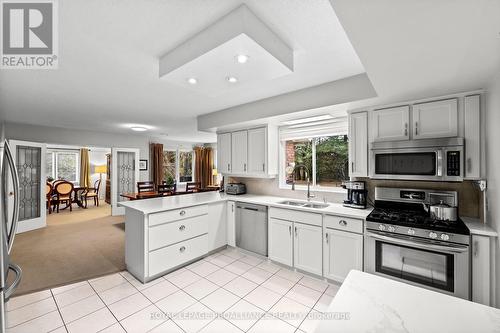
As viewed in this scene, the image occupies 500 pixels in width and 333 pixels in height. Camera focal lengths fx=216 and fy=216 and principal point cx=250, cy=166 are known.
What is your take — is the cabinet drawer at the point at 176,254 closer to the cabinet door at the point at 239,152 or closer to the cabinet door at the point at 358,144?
the cabinet door at the point at 239,152

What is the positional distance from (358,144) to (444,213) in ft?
3.52

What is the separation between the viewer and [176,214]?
283cm

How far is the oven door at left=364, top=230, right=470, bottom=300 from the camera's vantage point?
1.81m

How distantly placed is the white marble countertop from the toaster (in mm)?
3138

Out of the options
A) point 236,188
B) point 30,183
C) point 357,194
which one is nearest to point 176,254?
point 236,188

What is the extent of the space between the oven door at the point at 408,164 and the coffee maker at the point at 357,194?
22 centimetres

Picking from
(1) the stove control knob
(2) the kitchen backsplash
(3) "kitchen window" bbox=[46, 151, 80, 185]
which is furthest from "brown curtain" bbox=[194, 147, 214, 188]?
(1) the stove control knob

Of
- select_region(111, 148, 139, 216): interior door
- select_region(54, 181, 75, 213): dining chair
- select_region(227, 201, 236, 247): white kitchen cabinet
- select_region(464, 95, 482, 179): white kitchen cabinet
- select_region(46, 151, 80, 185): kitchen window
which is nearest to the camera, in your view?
select_region(464, 95, 482, 179): white kitchen cabinet

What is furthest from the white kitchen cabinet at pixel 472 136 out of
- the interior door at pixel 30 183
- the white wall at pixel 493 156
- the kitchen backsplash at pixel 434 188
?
the interior door at pixel 30 183

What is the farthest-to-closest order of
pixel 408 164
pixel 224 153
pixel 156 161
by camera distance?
pixel 156 161
pixel 224 153
pixel 408 164

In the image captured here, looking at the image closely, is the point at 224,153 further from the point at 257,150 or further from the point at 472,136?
the point at 472,136

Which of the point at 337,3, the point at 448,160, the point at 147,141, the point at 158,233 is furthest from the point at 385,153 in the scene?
the point at 147,141

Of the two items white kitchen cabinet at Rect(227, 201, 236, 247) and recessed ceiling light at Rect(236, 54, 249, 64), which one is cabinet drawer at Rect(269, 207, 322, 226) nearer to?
white kitchen cabinet at Rect(227, 201, 236, 247)

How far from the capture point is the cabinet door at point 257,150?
11.8 feet
